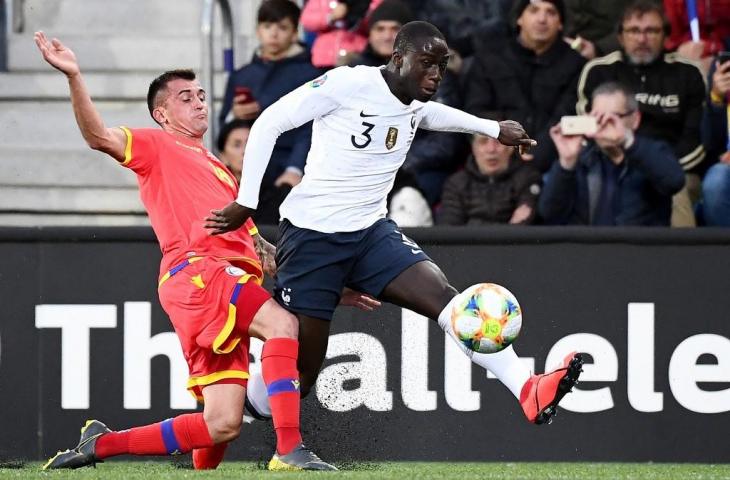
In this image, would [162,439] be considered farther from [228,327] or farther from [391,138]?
[391,138]

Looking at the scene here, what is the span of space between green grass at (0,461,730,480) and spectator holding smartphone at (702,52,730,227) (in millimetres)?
1608

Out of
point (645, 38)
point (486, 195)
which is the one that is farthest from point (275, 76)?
point (645, 38)

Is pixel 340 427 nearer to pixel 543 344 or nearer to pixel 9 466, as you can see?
pixel 543 344

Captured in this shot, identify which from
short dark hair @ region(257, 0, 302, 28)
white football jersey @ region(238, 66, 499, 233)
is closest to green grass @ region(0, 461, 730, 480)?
white football jersey @ region(238, 66, 499, 233)

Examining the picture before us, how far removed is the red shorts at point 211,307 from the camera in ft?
20.5

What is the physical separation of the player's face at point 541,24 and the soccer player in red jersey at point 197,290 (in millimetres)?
3084

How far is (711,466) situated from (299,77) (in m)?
3.63

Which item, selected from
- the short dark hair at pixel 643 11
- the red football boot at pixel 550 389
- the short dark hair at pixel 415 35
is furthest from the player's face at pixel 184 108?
the short dark hair at pixel 643 11

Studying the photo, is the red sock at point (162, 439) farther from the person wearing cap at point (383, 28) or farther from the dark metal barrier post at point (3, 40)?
the dark metal barrier post at point (3, 40)

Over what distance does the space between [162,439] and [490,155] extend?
3.15 m

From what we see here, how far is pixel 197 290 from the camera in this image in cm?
628

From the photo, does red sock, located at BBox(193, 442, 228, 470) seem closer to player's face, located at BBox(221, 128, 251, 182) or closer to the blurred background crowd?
the blurred background crowd

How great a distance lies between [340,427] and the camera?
25.5 feet

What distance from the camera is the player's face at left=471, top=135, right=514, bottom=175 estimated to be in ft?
28.8
